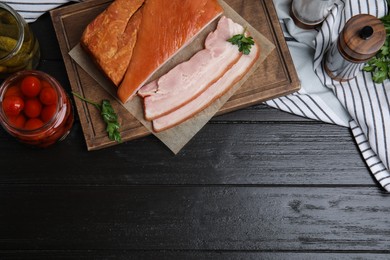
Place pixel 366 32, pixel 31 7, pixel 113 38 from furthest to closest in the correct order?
pixel 31 7 → pixel 113 38 → pixel 366 32

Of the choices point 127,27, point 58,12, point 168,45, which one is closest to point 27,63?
point 58,12

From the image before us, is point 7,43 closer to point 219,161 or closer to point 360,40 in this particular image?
point 219,161

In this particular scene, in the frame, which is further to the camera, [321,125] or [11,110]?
[321,125]

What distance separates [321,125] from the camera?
1809 mm

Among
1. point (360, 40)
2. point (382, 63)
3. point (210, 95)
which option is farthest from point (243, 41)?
point (382, 63)

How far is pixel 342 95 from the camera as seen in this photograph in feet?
5.85

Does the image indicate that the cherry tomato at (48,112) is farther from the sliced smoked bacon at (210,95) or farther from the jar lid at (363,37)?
the jar lid at (363,37)

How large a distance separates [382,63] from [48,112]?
1.14 m

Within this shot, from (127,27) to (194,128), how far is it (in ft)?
1.36

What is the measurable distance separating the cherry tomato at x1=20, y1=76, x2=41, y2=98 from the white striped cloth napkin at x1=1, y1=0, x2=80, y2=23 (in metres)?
0.32

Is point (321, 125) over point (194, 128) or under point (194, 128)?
under

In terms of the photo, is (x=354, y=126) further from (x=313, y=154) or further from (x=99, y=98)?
(x=99, y=98)

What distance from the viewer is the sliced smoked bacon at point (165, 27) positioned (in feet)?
5.65

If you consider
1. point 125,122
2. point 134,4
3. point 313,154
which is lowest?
point 313,154
